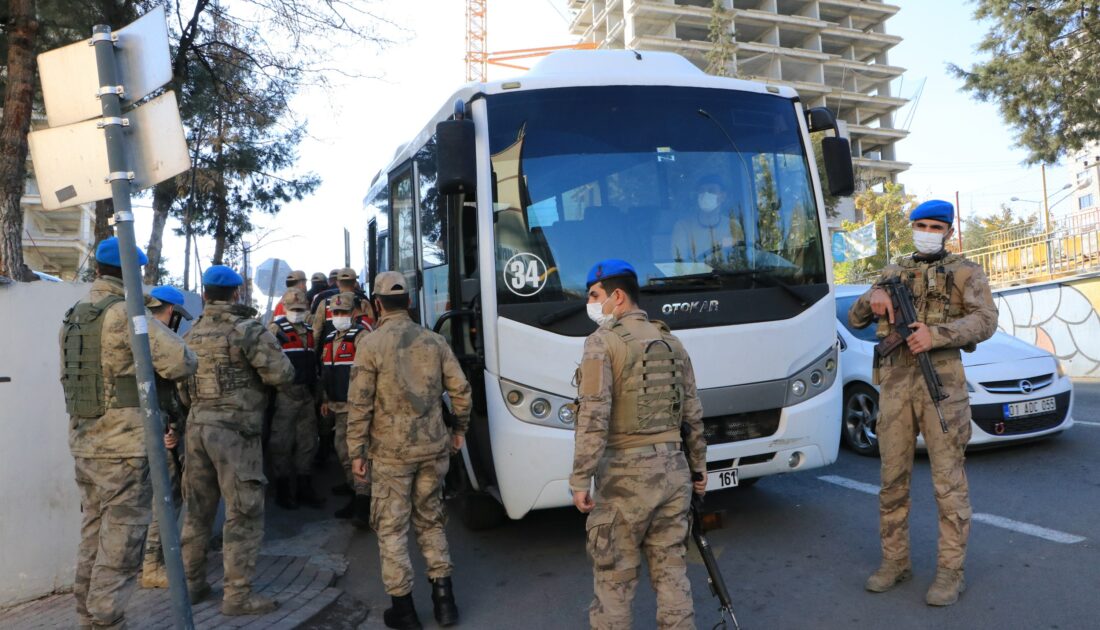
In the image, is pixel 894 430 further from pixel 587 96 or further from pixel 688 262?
pixel 587 96

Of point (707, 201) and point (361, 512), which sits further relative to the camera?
point (361, 512)

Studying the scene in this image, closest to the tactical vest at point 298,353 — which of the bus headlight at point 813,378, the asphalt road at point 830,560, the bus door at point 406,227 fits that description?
the bus door at point 406,227

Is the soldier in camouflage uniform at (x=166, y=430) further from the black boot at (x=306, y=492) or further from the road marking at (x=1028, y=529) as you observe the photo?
the road marking at (x=1028, y=529)

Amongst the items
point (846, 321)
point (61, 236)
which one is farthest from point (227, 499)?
point (61, 236)

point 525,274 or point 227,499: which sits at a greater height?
point 525,274

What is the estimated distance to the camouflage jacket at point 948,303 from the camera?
163 inches

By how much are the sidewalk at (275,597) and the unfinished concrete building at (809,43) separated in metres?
66.0

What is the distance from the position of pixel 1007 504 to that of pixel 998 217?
68.9 m

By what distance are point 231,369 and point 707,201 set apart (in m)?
3.06

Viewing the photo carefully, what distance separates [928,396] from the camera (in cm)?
422

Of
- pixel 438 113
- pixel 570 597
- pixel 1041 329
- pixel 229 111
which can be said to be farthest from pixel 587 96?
pixel 1041 329

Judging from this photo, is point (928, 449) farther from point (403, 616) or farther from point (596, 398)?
point (403, 616)

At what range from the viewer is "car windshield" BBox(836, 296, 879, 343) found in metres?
7.95

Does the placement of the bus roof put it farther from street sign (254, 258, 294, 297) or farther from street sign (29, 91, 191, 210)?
street sign (254, 258, 294, 297)
